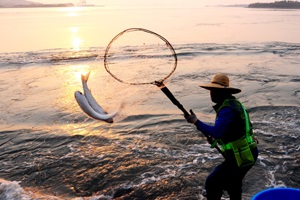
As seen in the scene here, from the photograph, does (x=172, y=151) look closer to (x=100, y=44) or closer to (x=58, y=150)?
(x=58, y=150)

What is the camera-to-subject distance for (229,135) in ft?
13.3

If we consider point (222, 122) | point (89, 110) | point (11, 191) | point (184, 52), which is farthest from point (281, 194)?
point (184, 52)

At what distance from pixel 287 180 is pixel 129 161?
3.26m

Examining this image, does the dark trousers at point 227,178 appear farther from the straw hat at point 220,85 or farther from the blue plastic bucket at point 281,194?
the straw hat at point 220,85

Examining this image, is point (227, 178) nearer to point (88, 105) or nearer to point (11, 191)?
point (88, 105)

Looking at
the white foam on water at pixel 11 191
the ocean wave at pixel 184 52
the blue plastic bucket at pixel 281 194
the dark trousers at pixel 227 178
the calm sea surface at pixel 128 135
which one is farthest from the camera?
the ocean wave at pixel 184 52

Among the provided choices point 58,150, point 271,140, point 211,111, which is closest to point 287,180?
point 271,140

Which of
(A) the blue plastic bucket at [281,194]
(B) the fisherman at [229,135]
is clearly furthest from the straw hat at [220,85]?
(A) the blue plastic bucket at [281,194]

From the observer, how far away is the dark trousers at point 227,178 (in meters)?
4.19

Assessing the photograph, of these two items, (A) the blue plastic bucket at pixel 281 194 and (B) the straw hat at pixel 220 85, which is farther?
(B) the straw hat at pixel 220 85

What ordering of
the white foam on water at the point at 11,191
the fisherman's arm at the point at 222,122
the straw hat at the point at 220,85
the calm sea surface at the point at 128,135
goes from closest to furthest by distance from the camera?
the fisherman's arm at the point at 222,122, the straw hat at the point at 220,85, the white foam on water at the point at 11,191, the calm sea surface at the point at 128,135

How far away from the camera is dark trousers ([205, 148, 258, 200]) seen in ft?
13.7

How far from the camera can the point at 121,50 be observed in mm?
20219

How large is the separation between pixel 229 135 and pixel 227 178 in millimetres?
628
